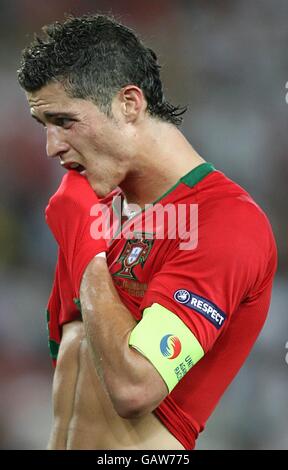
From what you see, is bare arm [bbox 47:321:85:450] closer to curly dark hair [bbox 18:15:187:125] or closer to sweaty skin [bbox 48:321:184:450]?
sweaty skin [bbox 48:321:184:450]

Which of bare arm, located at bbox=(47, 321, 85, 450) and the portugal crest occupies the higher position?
the portugal crest

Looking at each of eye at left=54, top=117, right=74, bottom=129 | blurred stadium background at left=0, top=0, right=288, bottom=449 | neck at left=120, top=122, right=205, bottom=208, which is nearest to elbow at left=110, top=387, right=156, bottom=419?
Result: neck at left=120, top=122, right=205, bottom=208

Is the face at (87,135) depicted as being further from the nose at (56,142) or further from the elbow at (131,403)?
the elbow at (131,403)

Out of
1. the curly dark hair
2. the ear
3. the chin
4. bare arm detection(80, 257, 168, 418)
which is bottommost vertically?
bare arm detection(80, 257, 168, 418)

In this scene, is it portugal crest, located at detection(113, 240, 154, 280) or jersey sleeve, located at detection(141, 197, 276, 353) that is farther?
portugal crest, located at detection(113, 240, 154, 280)

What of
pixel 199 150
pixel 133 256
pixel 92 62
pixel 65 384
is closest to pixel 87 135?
pixel 92 62

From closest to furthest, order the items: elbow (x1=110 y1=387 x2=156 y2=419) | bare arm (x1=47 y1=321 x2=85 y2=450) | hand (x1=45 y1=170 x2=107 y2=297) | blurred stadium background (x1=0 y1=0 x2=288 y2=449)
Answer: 1. elbow (x1=110 y1=387 x2=156 y2=419)
2. hand (x1=45 y1=170 x2=107 y2=297)
3. bare arm (x1=47 y1=321 x2=85 y2=450)
4. blurred stadium background (x1=0 y1=0 x2=288 y2=449)

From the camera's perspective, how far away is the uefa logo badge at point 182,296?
69.0 inches

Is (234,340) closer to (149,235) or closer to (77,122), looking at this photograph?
(149,235)

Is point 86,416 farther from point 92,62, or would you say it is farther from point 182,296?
point 92,62

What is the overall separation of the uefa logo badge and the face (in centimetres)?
38

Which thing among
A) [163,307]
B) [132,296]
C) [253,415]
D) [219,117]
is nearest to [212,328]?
[163,307]

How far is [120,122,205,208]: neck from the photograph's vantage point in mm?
1991

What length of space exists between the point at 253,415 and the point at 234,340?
1.99 metres
